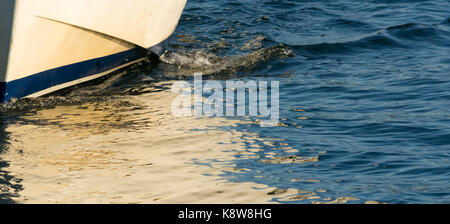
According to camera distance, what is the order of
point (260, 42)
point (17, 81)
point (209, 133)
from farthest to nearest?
point (260, 42)
point (17, 81)
point (209, 133)

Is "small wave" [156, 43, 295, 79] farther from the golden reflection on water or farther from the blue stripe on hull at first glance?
the golden reflection on water

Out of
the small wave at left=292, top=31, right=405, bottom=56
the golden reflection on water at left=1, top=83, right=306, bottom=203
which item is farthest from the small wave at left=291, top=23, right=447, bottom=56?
the golden reflection on water at left=1, top=83, right=306, bottom=203

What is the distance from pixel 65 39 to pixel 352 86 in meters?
2.82

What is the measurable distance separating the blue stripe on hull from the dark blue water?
137cm

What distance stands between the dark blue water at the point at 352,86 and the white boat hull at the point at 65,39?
4.37 feet

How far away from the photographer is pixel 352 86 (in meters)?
7.53

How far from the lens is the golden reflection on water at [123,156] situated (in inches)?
183

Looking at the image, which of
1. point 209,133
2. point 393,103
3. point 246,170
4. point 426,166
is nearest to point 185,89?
point 209,133

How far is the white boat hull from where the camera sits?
6.37m

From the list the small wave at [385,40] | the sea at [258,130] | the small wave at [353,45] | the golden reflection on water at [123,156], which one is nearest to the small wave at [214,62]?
the sea at [258,130]

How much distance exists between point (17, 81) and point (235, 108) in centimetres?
193

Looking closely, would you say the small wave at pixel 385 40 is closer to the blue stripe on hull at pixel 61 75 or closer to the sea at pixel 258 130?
the sea at pixel 258 130
